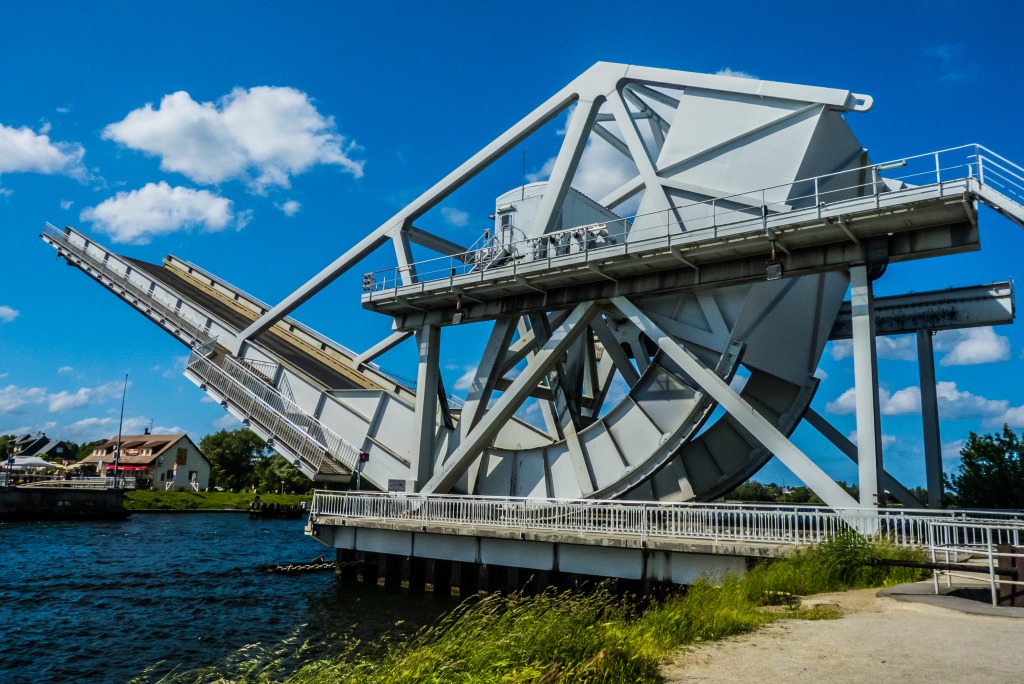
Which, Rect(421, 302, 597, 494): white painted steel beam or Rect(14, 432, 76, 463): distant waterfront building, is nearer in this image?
Rect(421, 302, 597, 494): white painted steel beam

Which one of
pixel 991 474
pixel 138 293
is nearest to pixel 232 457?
pixel 138 293

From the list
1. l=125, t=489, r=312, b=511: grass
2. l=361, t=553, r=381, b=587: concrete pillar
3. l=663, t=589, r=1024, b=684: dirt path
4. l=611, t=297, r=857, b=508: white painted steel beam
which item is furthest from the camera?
l=125, t=489, r=312, b=511: grass

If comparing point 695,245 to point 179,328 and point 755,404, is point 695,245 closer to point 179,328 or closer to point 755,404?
point 755,404

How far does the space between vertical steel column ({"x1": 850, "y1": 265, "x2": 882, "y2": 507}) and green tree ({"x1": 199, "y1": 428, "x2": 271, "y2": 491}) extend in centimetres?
8484

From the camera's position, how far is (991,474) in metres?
29.1

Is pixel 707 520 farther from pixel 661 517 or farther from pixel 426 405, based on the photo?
pixel 426 405

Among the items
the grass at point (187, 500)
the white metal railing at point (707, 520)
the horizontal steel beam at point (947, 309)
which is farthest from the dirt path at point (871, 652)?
the grass at point (187, 500)

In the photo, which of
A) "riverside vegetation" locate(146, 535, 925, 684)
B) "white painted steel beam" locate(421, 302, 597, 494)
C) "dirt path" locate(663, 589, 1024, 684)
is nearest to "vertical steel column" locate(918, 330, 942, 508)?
"riverside vegetation" locate(146, 535, 925, 684)

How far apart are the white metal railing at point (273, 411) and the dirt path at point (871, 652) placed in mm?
19414

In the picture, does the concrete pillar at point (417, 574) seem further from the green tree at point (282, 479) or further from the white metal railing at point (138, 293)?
the green tree at point (282, 479)

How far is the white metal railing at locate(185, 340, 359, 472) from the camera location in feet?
86.8

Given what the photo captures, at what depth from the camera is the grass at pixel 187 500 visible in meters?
62.8

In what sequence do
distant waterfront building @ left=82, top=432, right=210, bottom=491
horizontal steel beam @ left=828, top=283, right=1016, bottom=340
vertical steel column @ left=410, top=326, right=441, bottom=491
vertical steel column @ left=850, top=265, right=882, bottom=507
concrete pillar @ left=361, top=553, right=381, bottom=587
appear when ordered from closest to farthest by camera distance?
vertical steel column @ left=850, top=265, right=882, bottom=507 < horizontal steel beam @ left=828, top=283, right=1016, bottom=340 < concrete pillar @ left=361, top=553, right=381, bottom=587 < vertical steel column @ left=410, top=326, right=441, bottom=491 < distant waterfront building @ left=82, top=432, right=210, bottom=491

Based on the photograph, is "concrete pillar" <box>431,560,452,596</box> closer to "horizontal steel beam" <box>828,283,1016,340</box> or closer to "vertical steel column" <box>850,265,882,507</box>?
"vertical steel column" <box>850,265,882,507</box>
